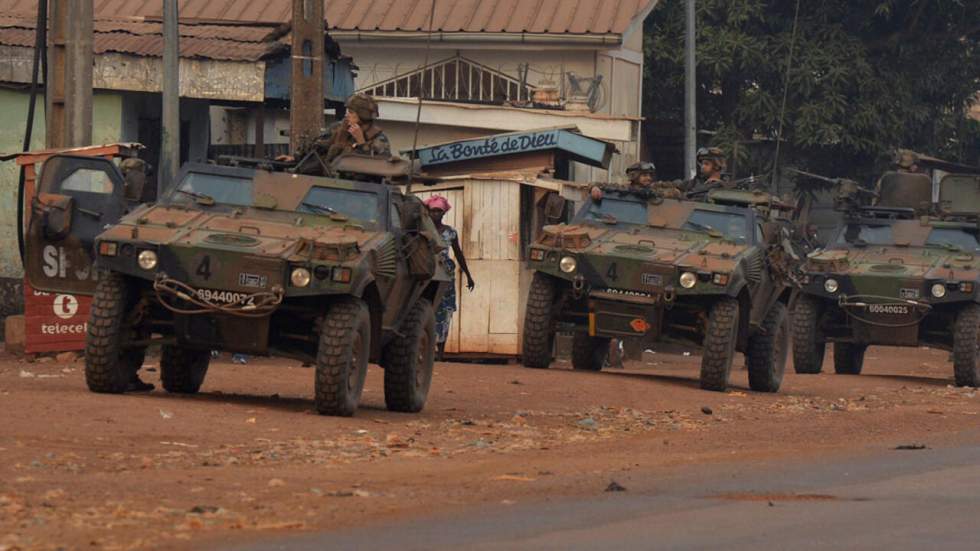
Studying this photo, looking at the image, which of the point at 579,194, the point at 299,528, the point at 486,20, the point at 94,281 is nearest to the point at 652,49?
the point at 486,20

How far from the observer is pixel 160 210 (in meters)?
13.5

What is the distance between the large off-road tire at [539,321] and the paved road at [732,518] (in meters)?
7.52

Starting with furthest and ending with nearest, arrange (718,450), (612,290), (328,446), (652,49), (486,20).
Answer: (652,49) < (486,20) < (612,290) < (718,450) < (328,446)

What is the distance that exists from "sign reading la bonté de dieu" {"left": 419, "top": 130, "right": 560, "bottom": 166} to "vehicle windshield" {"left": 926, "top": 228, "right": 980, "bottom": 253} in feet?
14.1

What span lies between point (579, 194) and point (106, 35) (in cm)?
558

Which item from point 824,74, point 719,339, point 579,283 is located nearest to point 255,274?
point 579,283

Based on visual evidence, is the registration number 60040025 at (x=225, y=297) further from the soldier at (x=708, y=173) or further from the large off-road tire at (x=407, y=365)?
the soldier at (x=708, y=173)

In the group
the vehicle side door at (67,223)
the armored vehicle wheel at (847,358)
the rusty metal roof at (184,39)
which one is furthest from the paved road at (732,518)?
the rusty metal roof at (184,39)

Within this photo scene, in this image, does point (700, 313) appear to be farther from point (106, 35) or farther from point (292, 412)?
point (106, 35)

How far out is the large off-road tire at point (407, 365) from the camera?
1388 centimetres

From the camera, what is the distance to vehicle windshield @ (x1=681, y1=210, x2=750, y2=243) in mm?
18594

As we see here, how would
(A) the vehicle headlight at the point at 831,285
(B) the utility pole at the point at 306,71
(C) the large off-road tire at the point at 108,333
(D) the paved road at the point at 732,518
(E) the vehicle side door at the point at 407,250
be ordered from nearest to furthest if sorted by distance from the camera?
(D) the paved road at the point at 732,518 → (C) the large off-road tire at the point at 108,333 → (E) the vehicle side door at the point at 407,250 → (B) the utility pole at the point at 306,71 → (A) the vehicle headlight at the point at 831,285

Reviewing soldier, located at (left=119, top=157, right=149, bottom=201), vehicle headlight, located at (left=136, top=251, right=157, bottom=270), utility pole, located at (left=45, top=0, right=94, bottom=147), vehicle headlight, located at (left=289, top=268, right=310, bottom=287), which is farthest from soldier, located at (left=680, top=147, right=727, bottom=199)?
vehicle headlight, located at (left=136, top=251, right=157, bottom=270)

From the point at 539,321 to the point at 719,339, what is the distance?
1.91m
